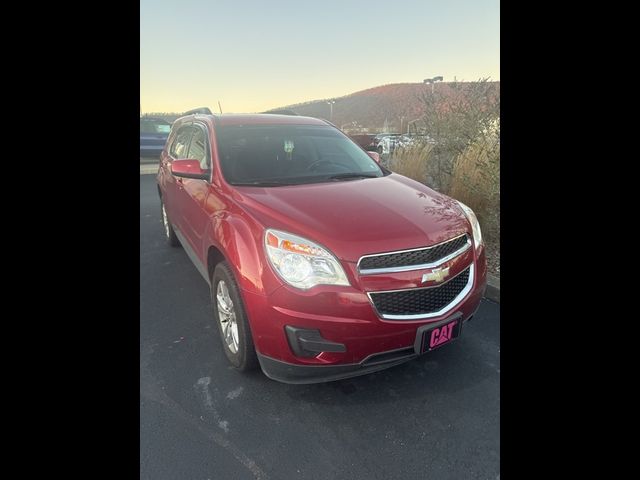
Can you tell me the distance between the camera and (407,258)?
6.33 ft

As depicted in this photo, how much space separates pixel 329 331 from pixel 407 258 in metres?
0.56

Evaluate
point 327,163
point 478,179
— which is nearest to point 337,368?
point 327,163

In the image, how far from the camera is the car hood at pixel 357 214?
1.92 metres

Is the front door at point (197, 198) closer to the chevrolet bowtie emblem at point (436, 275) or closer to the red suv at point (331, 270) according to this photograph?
the red suv at point (331, 270)

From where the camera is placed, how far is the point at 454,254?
2123mm

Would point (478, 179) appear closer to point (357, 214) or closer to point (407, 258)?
point (357, 214)

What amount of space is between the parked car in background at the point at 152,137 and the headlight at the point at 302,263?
518 inches

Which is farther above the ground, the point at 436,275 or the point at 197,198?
the point at 197,198

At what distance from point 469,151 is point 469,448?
4.18 m

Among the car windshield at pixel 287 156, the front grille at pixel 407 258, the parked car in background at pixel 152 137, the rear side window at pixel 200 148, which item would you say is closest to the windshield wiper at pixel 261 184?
the car windshield at pixel 287 156
